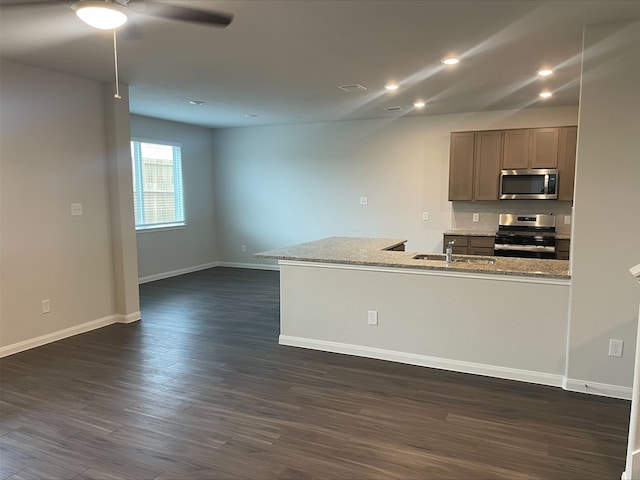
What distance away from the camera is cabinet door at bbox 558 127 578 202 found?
17.8 ft

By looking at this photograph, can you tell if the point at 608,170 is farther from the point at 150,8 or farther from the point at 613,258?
the point at 150,8

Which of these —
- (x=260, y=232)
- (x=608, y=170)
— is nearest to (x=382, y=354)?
(x=608, y=170)

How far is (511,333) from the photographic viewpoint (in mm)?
3330

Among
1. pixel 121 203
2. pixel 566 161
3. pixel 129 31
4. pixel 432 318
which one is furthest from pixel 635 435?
pixel 121 203

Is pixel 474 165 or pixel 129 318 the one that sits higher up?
pixel 474 165

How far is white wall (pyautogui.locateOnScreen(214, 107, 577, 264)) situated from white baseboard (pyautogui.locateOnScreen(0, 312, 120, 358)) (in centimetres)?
349

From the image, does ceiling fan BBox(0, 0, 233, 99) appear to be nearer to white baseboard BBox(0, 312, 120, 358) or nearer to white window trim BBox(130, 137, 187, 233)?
white baseboard BBox(0, 312, 120, 358)

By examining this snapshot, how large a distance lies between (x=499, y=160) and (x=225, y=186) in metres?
4.69

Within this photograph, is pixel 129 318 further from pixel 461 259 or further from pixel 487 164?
pixel 487 164

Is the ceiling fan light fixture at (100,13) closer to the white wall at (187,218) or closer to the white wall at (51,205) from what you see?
the white wall at (51,205)

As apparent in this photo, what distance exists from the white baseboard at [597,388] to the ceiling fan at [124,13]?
3202 millimetres

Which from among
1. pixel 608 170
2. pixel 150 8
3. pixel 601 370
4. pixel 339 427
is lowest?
pixel 339 427

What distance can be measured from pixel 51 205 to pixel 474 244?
4.85 meters

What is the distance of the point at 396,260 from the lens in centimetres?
374
